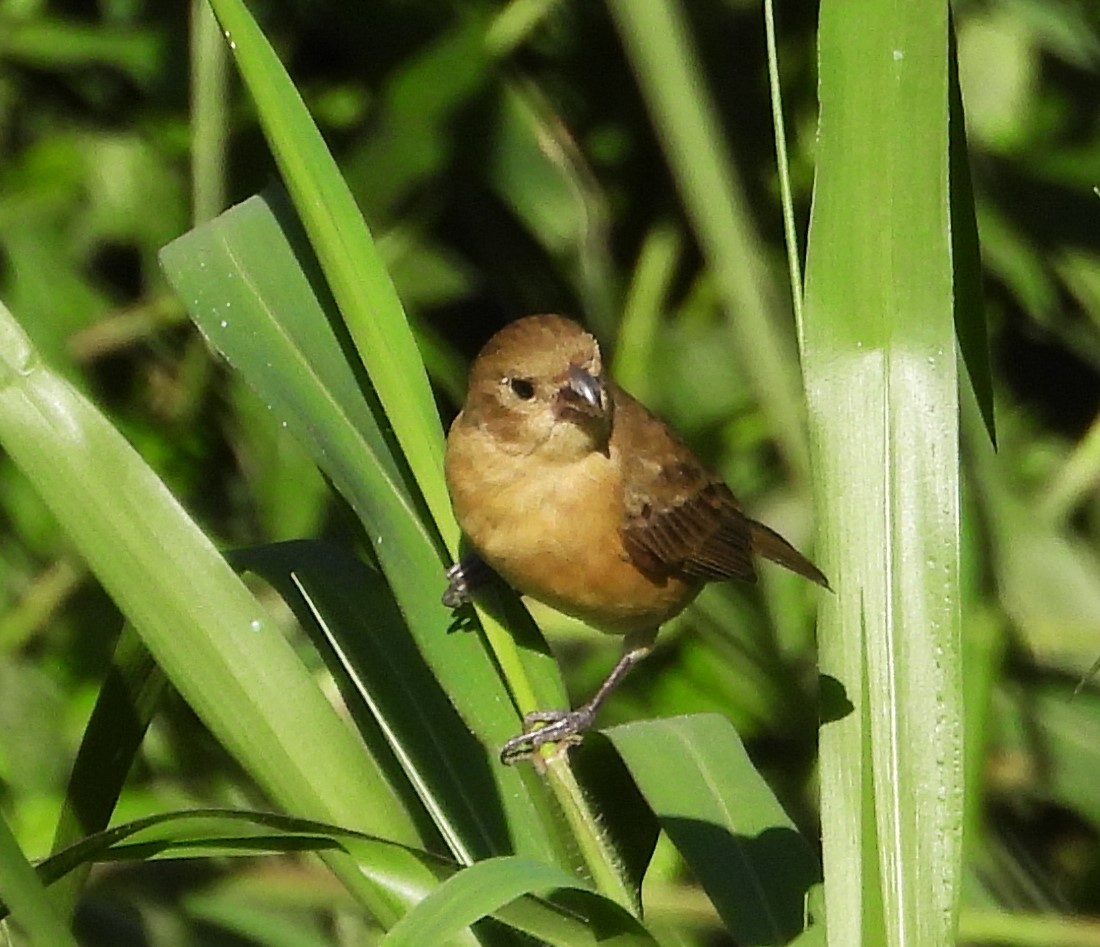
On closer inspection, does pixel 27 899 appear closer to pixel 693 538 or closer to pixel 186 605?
pixel 186 605

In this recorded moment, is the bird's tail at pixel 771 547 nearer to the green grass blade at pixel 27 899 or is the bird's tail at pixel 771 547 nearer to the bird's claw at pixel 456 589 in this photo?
the bird's claw at pixel 456 589

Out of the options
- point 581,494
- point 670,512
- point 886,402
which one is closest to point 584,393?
point 581,494

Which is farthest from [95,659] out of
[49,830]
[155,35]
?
[155,35]

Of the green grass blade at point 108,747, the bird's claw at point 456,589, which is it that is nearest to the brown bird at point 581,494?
the bird's claw at point 456,589

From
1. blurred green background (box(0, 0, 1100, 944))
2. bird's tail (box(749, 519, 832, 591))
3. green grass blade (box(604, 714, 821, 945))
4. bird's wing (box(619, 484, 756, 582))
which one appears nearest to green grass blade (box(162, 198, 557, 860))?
green grass blade (box(604, 714, 821, 945))

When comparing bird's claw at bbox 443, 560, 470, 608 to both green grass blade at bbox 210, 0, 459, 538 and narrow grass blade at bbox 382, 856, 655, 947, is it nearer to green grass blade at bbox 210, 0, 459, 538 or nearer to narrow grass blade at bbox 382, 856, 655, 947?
green grass blade at bbox 210, 0, 459, 538
